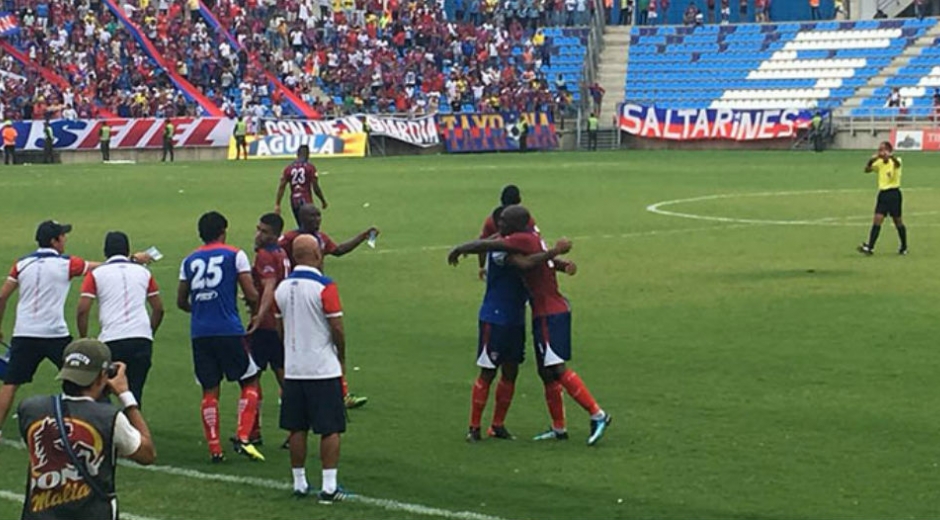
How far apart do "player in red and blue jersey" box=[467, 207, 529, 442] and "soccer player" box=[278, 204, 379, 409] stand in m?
1.29

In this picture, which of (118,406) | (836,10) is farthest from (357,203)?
(836,10)

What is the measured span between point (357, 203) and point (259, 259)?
26.3m

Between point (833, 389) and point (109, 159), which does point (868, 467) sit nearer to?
point (833, 389)

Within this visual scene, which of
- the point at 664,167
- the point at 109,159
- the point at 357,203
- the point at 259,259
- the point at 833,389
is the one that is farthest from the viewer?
the point at 109,159

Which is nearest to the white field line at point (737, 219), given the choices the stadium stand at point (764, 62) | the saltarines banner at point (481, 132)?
the saltarines banner at point (481, 132)

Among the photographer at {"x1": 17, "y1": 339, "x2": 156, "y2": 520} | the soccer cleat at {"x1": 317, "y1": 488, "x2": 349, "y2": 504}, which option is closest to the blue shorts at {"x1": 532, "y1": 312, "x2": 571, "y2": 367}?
the soccer cleat at {"x1": 317, "y1": 488, "x2": 349, "y2": 504}

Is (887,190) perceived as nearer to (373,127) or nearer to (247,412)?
(247,412)

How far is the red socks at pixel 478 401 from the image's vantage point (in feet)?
47.7

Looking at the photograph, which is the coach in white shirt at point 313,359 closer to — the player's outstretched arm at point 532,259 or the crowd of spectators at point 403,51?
the player's outstretched arm at point 532,259

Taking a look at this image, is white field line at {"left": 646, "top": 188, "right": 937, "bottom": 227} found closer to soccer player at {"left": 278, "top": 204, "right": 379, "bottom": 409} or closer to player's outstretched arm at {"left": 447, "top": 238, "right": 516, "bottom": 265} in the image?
soccer player at {"left": 278, "top": 204, "right": 379, "bottom": 409}

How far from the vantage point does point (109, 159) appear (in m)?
64.5

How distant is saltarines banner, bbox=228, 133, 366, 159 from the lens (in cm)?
6600

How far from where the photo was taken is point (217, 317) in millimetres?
14000

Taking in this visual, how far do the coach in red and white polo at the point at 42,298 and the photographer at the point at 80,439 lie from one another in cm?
623
